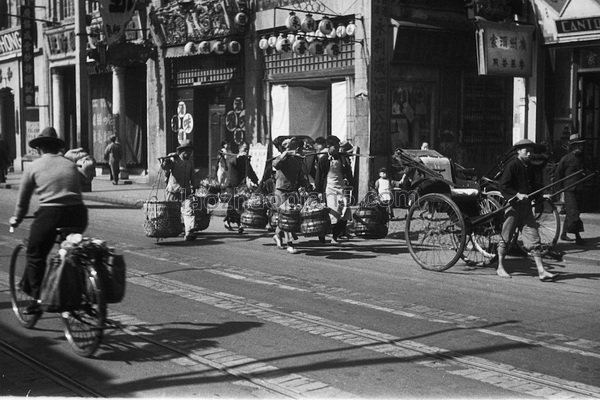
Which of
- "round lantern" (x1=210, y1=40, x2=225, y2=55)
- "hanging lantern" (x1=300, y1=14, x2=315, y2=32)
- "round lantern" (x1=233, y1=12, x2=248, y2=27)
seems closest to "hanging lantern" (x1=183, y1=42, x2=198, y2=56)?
"round lantern" (x1=210, y1=40, x2=225, y2=55)

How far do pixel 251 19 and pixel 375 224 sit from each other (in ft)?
39.3

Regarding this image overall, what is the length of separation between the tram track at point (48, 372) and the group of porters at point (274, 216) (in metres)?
5.97

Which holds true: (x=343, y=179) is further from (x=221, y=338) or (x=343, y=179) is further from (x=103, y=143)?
(x=103, y=143)

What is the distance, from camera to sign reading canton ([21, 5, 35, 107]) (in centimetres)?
3428

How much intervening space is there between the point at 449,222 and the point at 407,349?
14.3 feet

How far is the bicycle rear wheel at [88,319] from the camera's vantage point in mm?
6277

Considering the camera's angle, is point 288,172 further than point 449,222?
Yes

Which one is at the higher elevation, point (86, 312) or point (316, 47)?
point (316, 47)

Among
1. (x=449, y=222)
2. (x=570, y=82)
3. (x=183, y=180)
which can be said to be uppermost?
(x=570, y=82)

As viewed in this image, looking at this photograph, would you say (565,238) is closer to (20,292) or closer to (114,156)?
(20,292)

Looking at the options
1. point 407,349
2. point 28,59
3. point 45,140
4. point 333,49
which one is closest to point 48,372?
point 45,140

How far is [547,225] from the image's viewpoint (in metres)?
12.0

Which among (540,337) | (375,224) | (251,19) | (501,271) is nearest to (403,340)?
(540,337)

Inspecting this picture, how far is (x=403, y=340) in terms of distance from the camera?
6941 mm
